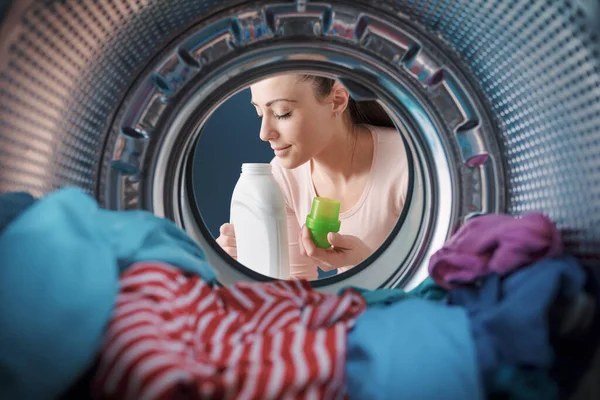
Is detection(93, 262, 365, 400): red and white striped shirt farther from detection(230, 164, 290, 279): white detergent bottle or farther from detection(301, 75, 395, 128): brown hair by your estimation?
detection(301, 75, 395, 128): brown hair

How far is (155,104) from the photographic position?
2.21 ft

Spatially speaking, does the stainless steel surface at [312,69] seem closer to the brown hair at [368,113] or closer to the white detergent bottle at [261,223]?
the white detergent bottle at [261,223]

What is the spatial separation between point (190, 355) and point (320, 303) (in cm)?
19

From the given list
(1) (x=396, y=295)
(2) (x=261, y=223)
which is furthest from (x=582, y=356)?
(2) (x=261, y=223)

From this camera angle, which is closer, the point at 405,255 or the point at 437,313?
the point at 437,313

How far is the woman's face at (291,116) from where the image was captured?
1.43 metres

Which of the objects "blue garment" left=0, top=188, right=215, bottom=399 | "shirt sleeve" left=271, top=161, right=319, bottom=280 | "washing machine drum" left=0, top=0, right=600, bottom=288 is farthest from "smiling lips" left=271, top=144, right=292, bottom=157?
"blue garment" left=0, top=188, right=215, bottom=399

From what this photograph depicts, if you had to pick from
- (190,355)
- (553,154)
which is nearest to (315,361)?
(190,355)

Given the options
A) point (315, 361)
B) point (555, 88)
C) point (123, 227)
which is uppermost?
point (555, 88)

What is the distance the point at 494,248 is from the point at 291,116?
98 cm

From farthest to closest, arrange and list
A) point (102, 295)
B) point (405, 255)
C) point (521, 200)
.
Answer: point (405, 255), point (521, 200), point (102, 295)

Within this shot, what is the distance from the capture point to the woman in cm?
146

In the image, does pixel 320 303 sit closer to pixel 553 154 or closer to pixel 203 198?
pixel 553 154

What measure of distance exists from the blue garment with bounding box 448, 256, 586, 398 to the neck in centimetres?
145
